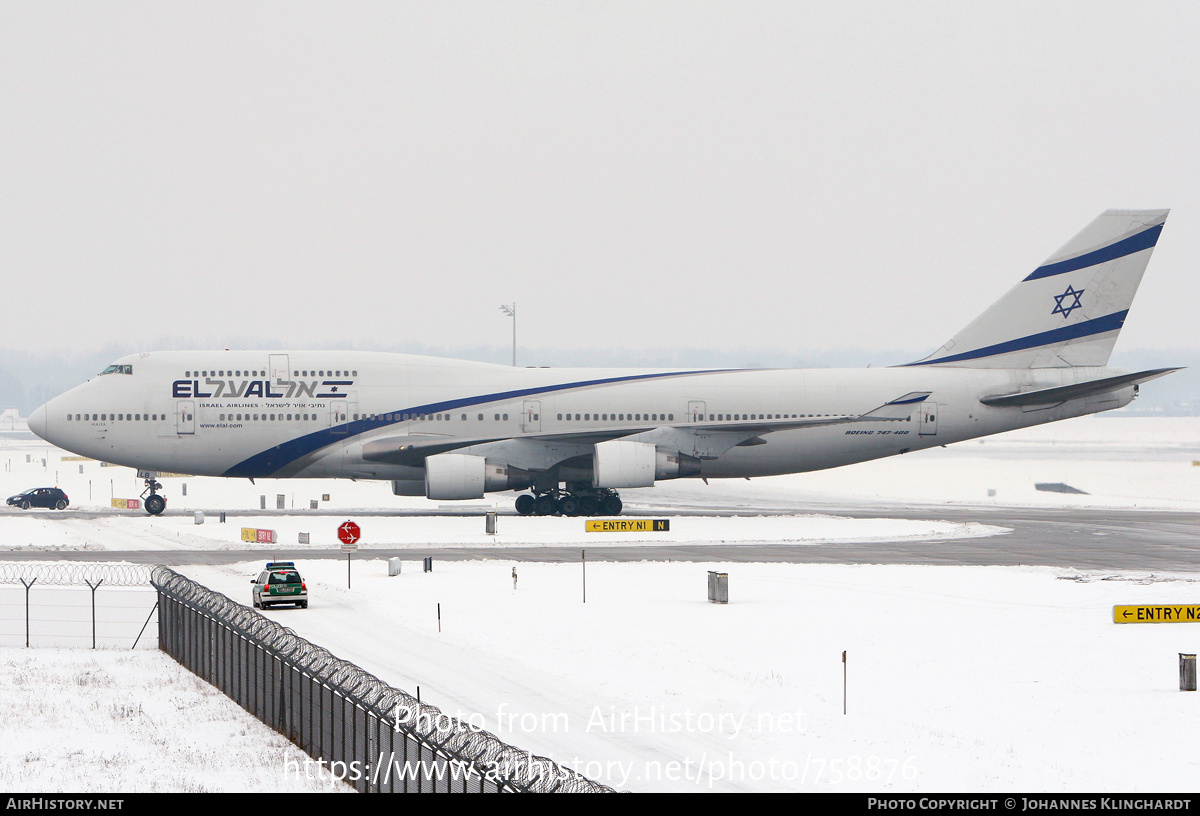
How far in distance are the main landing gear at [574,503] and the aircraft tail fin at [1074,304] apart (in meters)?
17.1

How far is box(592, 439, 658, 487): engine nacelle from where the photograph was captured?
4975 centimetres

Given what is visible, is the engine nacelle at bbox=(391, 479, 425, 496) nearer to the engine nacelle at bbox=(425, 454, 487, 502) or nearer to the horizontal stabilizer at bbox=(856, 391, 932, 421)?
the engine nacelle at bbox=(425, 454, 487, 502)

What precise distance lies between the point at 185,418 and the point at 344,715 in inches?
1519

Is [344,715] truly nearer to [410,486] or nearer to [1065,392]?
[410,486]

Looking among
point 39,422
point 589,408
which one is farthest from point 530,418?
point 39,422

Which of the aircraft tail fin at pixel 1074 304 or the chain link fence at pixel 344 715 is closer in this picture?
the chain link fence at pixel 344 715

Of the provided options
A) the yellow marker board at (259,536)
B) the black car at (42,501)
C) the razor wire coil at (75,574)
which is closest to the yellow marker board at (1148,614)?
the razor wire coil at (75,574)

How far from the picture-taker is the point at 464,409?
5175 centimetres

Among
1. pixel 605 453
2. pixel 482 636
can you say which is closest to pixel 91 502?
pixel 605 453

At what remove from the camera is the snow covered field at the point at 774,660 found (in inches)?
616

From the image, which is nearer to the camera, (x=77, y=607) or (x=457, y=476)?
(x=77, y=607)

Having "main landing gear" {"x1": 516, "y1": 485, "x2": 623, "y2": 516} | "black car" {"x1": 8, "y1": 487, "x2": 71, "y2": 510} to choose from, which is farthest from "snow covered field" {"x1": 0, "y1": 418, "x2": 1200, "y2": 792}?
"black car" {"x1": 8, "y1": 487, "x2": 71, "y2": 510}

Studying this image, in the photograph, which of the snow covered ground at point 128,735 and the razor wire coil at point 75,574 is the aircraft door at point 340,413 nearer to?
the razor wire coil at point 75,574
